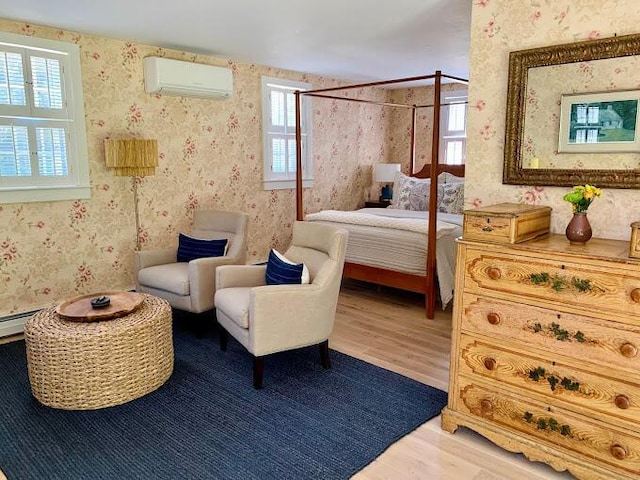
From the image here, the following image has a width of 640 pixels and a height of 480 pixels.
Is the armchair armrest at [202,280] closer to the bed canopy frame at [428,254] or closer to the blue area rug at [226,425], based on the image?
the blue area rug at [226,425]

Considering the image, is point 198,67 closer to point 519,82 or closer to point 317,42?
point 317,42

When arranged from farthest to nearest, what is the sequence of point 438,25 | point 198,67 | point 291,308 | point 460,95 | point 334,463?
point 460,95
point 198,67
point 438,25
point 291,308
point 334,463

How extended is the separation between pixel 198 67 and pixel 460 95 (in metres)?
3.39

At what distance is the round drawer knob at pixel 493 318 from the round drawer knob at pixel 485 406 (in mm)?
381

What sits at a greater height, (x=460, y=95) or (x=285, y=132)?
(x=460, y=95)

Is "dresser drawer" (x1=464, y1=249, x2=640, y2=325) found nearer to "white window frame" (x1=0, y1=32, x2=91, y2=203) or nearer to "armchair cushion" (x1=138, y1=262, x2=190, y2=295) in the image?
"armchair cushion" (x1=138, y1=262, x2=190, y2=295)

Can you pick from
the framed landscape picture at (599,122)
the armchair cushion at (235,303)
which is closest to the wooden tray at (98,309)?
the armchair cushion at (235,303)

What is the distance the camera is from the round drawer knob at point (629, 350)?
1.83 metres

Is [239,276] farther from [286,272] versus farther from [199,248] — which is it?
A: [199,248]

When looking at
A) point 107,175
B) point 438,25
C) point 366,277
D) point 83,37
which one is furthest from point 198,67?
point 366,277

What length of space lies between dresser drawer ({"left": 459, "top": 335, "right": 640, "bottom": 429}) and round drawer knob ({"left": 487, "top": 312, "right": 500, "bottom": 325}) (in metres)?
0.11

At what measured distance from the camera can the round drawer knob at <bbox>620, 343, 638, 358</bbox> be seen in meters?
1.83

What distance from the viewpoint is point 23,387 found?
2830 mm

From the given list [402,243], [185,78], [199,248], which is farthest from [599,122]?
[185,78]
